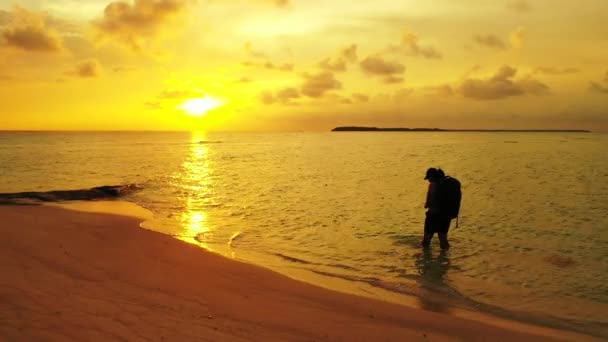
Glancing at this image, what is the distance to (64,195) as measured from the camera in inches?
878

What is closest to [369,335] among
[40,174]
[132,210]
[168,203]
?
[132,210]

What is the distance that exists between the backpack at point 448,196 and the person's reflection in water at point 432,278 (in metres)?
1.23

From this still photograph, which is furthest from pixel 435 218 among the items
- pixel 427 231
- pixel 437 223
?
pixel 427 231

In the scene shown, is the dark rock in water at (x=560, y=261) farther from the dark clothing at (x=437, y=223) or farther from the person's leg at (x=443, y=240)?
the dark clothing at (x=437, y=223)

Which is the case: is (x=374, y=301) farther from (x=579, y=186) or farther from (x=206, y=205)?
(x=579, y=186)

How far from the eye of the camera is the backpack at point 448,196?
11.6 meters

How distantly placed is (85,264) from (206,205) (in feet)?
38.3

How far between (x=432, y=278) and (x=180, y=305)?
18.6 feet

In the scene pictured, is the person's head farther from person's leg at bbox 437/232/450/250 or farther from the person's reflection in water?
the person's reflection in water

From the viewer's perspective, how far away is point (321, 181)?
3186cm

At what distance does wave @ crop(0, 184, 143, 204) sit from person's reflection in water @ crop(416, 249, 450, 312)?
1760cm

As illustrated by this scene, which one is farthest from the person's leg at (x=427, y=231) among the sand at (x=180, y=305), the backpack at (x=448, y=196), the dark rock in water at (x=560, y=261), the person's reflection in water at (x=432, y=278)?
the sand at (x=180, y=305)

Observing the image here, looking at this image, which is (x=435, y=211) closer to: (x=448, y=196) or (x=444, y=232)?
(x=448, y=196)

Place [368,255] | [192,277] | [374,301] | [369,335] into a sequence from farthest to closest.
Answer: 1. [368,255]
2. [192,277]
3. [374,301]
4. [369,335]
